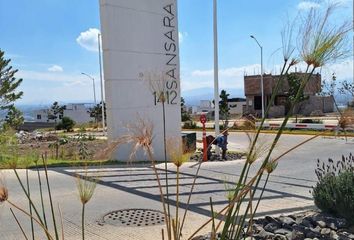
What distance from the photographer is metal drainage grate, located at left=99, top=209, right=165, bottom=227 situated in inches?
242

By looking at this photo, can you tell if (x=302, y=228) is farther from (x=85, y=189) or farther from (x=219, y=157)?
(x=219, y=157)

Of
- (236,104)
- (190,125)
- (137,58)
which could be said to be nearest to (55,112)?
(236,104)

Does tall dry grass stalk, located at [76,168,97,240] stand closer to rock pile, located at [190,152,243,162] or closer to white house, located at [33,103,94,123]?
rock pile, located at [190,152,243,162]

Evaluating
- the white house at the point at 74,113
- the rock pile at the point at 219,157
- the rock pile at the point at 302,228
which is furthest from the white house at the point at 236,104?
the rock pile at the point at 302,228

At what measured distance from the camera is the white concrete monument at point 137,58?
14.3 m

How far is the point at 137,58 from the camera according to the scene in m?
14.9

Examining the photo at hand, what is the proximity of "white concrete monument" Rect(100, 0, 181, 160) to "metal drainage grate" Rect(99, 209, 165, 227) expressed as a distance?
6.89 m

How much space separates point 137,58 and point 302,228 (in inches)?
430

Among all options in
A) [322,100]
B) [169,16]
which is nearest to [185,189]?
[169,16]

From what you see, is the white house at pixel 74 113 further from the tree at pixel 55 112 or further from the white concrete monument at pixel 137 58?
the white concrete monument at pixel 137 58

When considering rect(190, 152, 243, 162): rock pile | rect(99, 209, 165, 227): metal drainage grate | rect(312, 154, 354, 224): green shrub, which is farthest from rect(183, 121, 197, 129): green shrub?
rect(312, 154, 354, 224): green shrub

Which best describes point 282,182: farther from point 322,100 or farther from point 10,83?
point 322,100

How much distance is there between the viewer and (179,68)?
15.8m

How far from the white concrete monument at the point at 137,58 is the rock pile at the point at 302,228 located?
8623 mm
